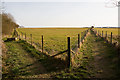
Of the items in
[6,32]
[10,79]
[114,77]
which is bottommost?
[10,79]

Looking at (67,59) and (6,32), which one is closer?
(67,59)

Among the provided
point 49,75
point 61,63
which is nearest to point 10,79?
point 49,75

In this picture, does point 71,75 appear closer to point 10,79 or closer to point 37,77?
point 37,77

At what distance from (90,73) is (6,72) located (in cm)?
513

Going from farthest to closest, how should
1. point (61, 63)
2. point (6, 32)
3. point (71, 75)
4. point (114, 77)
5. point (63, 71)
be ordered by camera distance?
point (6, 32)
point (61, 63)
point (63, 71)
point (71, 75)
point (114, 77)

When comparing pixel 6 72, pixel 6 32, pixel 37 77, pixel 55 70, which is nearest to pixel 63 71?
pixel 55 70

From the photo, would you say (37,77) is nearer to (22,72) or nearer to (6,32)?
(22,72)

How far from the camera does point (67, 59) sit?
23.3 ft

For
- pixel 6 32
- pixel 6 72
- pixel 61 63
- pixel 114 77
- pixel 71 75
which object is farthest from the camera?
pixel 6 32

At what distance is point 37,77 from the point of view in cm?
609

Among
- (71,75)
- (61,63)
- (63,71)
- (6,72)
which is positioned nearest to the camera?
(71,75)

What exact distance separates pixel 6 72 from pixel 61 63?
3.54m

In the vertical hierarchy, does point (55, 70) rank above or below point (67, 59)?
below

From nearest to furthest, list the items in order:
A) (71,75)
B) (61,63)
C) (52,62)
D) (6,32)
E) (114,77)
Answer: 1. (114,77)
2. (71,75)
3. (61,63)
4. (52,62)
5. (6,32)
